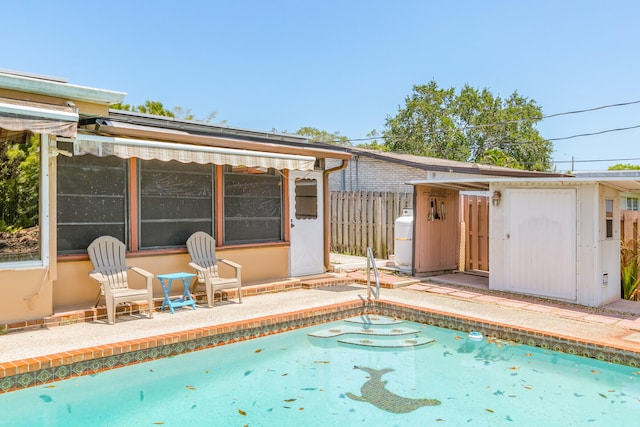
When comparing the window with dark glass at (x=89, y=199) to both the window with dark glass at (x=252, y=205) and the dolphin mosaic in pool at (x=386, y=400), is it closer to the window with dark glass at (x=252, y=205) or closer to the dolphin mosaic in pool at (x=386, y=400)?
the window with dark glass at (x=252, y=205)

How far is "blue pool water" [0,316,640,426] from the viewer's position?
18.5 feet

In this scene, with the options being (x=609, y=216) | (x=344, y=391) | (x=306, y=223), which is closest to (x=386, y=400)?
(x=344, y=391)

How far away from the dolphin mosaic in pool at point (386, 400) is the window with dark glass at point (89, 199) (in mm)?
5519

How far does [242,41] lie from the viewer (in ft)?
99.9

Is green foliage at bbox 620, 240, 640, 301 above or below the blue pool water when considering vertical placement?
above

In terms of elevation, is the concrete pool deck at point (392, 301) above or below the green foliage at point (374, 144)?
below

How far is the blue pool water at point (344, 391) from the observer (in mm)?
5652

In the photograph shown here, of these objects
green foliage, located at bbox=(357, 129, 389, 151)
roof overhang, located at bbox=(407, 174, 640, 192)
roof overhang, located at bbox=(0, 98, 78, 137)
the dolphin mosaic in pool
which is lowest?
the dolphin mosaic in pool

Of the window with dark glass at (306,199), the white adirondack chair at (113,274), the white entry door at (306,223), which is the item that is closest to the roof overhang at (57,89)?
the white adirondack chair at (113,274)

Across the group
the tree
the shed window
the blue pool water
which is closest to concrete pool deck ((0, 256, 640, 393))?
the blue pool water

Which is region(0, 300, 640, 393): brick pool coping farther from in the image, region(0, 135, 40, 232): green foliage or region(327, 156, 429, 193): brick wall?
region(327, 156, 429, 193): brick wall

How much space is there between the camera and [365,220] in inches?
673

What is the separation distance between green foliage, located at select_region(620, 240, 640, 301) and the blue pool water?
5012mm

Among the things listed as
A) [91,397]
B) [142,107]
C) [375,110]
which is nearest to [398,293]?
[91,397]
